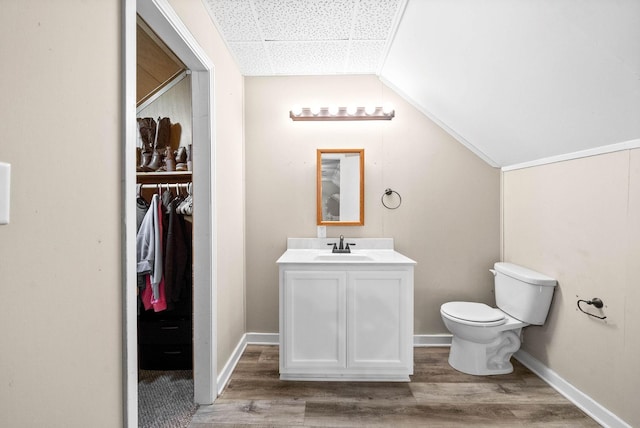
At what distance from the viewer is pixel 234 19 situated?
190cm

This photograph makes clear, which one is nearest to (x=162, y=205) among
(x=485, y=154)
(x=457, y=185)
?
(x=457, y=185)

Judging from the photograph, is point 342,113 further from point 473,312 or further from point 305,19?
point 473,312

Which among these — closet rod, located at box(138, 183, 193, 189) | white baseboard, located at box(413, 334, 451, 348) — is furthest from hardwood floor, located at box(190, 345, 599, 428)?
closet rod, located at box(138, 183, 193, 189)

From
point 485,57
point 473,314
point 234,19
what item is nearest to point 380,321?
point 473,314

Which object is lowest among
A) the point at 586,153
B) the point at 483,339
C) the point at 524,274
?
the point at 483,339

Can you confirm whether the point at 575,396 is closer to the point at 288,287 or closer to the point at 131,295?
the point at 288,287

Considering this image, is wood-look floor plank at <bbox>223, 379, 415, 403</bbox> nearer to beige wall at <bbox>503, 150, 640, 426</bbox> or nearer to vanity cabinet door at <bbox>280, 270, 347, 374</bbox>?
vanity cabinet door at <bbox>280, 270, 347, 374</bbox>

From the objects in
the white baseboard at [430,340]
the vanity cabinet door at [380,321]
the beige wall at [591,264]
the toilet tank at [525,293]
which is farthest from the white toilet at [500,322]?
the vanity cabinet door at [380,321]

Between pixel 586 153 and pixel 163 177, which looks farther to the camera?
pixel 163 177

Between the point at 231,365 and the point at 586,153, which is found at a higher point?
the point at 586,153

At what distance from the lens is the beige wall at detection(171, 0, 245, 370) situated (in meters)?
1.90

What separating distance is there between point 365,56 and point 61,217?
221 centimetres

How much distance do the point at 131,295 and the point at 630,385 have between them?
2281 mm

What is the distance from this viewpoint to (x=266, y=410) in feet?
5.88
